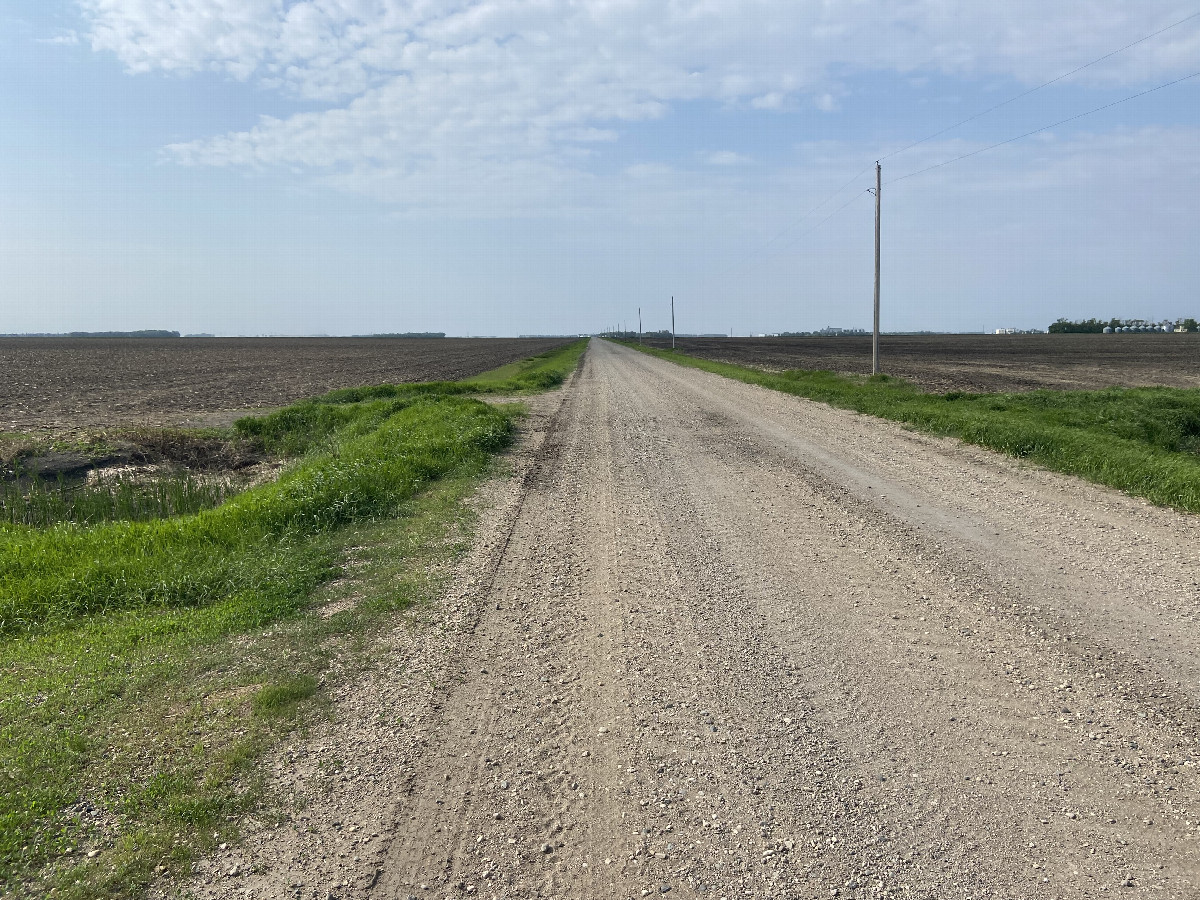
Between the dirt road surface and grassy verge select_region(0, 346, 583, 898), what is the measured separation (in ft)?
1.23

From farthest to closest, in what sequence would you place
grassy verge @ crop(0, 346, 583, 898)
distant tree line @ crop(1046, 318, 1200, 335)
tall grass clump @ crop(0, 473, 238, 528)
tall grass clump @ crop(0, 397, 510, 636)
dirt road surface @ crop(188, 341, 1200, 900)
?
distant tree line @ crop(1046, 318, 1200, 335) → tall grass clump @ crop(0, 473, 238, 528) → tall grass clump @ crop(0, 397, 510, 636) → grassy verge @ crop(0, 346, 583, 898) → dirt road surface @ crop(188, 341, 1200, 900)

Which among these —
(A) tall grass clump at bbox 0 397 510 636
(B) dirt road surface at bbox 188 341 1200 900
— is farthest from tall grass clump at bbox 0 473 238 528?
(B) dirt road surface at bbox 188 341 1200 900

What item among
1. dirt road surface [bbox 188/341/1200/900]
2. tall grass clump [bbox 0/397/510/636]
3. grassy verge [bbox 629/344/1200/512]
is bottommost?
dirt road surface [bbox 188/341/1200/900]

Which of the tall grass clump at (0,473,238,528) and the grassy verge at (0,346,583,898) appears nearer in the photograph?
the grassy verge at (0,346,583,898)

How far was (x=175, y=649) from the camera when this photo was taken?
5.52 m

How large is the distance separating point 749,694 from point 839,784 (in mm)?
970

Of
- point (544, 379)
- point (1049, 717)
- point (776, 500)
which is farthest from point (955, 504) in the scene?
point (544, 379)

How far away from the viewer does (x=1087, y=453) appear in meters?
11.8

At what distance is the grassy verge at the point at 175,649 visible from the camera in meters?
3.49

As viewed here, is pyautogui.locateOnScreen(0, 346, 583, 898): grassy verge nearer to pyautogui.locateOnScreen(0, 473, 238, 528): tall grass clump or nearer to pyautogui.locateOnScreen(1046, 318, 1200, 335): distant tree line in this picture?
pyautogui.locateOnScreen(0, 473, 238, 528): tall grass clump

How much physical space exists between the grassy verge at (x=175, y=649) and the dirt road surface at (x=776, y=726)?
0.37 metres

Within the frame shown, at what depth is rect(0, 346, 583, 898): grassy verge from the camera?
3.49m

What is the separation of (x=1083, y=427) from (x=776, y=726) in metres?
14.3

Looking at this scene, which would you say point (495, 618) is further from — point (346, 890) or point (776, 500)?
point (776, 500)
